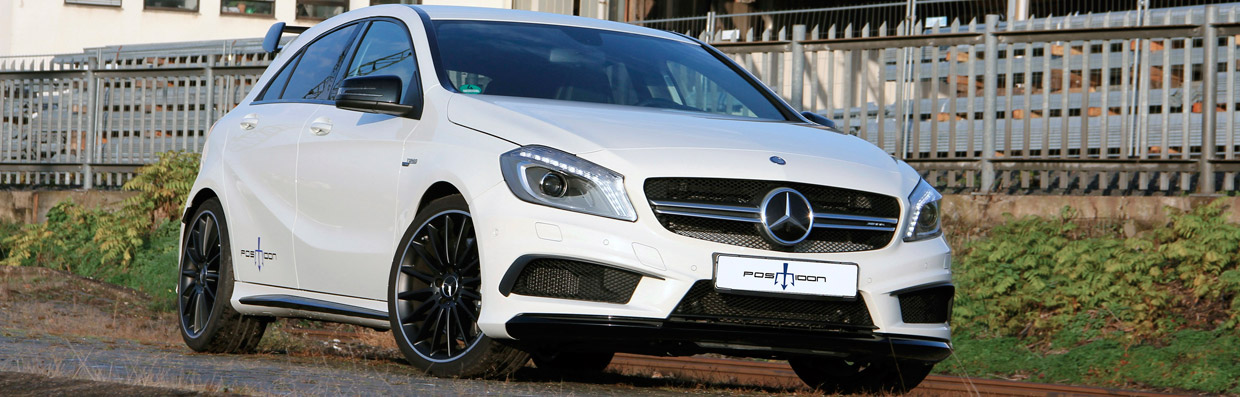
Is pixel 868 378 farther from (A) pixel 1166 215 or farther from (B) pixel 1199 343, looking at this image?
(A) pixel 1166 215

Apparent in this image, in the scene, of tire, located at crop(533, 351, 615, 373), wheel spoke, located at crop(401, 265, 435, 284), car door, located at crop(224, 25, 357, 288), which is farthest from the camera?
tire, located at crop(533, 351, 615, 373)

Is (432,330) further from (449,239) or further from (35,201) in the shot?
(35,201)

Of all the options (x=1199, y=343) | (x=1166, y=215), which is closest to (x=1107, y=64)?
(x=1166, y=215)

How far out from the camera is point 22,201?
16594 millimetres

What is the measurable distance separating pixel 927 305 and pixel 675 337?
994 millimetres

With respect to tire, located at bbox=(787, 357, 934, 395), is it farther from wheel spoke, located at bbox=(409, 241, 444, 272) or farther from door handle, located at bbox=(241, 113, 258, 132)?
door handle, located at bbox=(241, 113, 258, 132)

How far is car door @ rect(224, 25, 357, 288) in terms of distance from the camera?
6.57 m

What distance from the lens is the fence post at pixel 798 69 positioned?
41.1 feet

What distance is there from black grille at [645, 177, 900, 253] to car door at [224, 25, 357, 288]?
219 centimetres

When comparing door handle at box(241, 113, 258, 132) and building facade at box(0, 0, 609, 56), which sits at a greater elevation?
building facade at box(0, 0, 609, 56)

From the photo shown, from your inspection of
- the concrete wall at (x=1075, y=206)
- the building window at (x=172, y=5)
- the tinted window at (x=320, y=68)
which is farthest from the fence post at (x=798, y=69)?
the building window at (x=172, y=5)

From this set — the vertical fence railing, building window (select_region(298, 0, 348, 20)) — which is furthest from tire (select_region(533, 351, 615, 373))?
building window (select_region(298, 0, 348, 20))

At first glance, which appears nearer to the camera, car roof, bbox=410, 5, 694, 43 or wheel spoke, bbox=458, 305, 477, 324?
wheel spoke, bbox=458, 305, 477, 324

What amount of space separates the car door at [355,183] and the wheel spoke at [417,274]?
0.64ft
